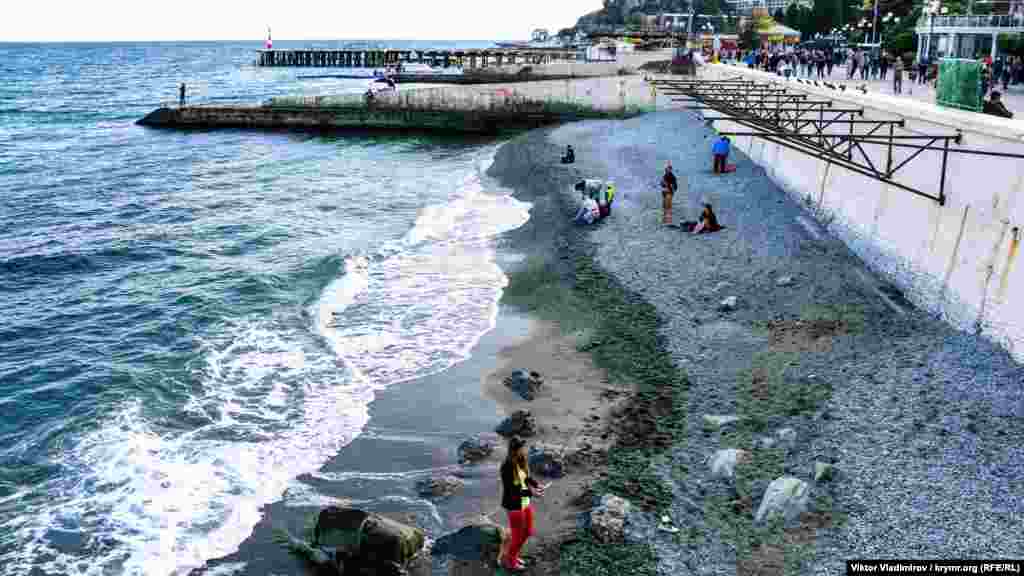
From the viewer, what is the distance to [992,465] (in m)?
11.0

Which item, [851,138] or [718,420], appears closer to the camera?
[718,420]

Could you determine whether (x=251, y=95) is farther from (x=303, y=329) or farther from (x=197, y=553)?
(x=197, y=553)

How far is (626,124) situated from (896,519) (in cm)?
4386

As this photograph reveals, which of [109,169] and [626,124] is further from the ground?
[626,124]

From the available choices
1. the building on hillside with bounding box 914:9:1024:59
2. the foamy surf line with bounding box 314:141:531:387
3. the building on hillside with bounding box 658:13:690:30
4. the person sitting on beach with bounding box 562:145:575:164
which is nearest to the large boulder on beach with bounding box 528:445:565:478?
the foamy surf line with bounding box 314:141:531:387

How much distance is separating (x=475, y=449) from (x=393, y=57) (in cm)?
12204

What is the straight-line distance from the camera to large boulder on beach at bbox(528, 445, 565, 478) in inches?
500

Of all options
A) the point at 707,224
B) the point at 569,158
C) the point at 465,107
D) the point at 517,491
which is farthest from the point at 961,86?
the point at 465,107

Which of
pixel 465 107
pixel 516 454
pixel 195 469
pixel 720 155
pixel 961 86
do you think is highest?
pixel 961 86

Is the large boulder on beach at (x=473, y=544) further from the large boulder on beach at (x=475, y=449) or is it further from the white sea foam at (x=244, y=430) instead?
the large boulder on beach at (x=475, y=449)

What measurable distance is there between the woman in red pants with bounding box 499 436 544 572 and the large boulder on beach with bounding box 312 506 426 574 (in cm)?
142

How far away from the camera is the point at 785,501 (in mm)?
10758

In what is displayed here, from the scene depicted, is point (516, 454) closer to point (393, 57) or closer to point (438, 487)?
point (438, 487)

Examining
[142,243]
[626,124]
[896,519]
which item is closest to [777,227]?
[896,519]
